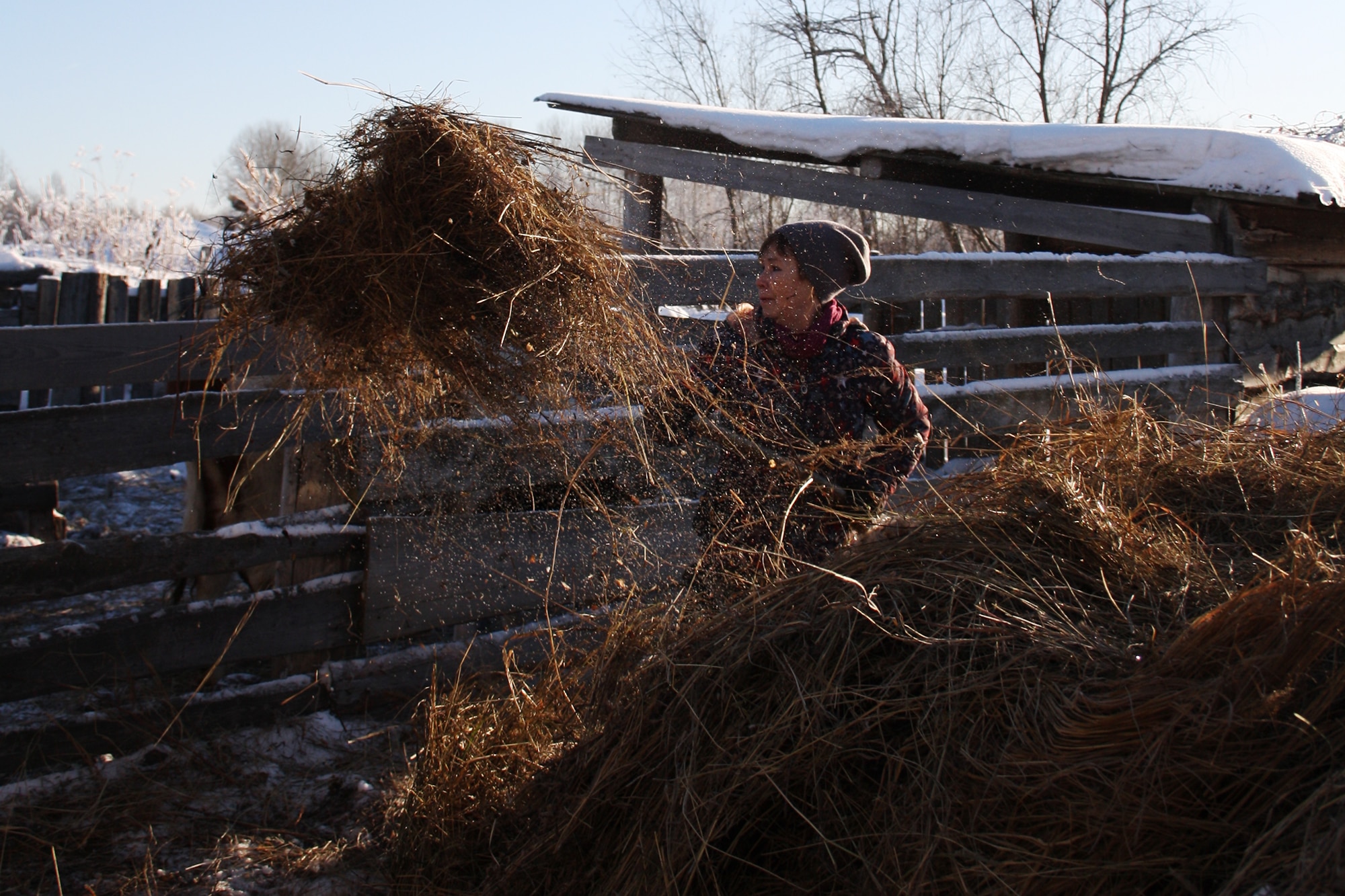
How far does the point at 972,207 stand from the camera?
6.27 m

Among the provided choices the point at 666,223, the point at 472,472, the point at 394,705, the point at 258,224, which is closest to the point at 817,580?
the point at 258,224

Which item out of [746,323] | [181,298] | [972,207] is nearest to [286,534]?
[746,323]

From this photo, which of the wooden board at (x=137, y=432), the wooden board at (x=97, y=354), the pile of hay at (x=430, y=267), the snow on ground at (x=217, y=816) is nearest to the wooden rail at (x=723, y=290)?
the wooden board at (x=97, y=354)

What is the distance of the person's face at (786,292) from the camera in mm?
3111

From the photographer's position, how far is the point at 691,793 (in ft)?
6.28

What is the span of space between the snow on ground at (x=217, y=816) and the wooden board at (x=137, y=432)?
971 millimetres

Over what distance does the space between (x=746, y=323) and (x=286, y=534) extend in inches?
72.2

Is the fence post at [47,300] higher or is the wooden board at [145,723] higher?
the fence post at [47,300]

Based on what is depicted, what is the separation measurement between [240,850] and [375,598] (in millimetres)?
1036

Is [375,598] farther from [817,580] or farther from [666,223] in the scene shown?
[666,223]

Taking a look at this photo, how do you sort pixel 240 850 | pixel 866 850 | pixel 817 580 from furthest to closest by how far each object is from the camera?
pixel 240 850 → pixel 817 580 → pixel 866 850

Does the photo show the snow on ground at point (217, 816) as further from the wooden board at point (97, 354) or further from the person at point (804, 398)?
the person at point (804, 398)

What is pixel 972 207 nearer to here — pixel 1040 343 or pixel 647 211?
pixel 1040 343

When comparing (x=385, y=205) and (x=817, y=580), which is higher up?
(x=385, y=205)
